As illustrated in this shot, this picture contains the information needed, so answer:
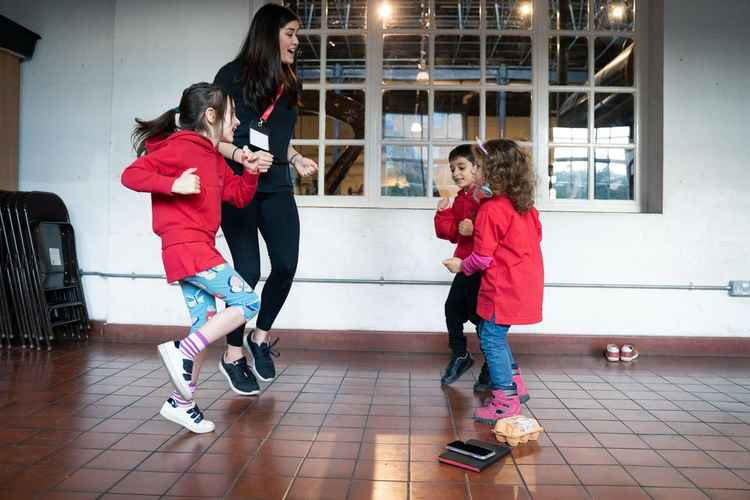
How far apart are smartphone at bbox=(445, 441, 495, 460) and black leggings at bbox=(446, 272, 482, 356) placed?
1.09m

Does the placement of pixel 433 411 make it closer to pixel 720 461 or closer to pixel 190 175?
pixel 720 461

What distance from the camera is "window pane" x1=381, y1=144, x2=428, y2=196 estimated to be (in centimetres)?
474

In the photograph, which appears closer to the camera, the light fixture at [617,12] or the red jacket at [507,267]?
the red jacket at [507,267]

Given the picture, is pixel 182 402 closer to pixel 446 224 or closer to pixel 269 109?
pixel 269 109

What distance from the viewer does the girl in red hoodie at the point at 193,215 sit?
238 centimetres

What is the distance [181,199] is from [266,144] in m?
0.64

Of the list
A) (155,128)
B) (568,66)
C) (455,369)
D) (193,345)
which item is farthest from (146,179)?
(568,66)

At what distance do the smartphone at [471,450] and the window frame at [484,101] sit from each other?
2.59m

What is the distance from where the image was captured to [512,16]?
4793 millimetres

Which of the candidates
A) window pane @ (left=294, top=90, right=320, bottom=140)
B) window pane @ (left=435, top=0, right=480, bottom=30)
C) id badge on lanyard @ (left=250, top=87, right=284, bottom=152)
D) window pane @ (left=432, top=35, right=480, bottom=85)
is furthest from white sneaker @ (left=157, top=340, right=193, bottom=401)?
window pane @ (left=435, top=0, right=480, bottom=30)

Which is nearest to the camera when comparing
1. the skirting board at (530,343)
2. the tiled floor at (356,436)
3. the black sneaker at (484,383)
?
the tiled floor at (356,436)

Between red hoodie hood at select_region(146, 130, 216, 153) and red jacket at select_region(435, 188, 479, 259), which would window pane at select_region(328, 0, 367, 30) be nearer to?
red jacket at select_region(435, 188, 479, 259)

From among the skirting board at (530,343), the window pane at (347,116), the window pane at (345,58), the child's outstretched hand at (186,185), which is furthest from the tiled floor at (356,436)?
the window pane at (345,58)

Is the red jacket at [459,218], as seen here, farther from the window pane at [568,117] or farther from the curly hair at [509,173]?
the window pane at [568,117]
